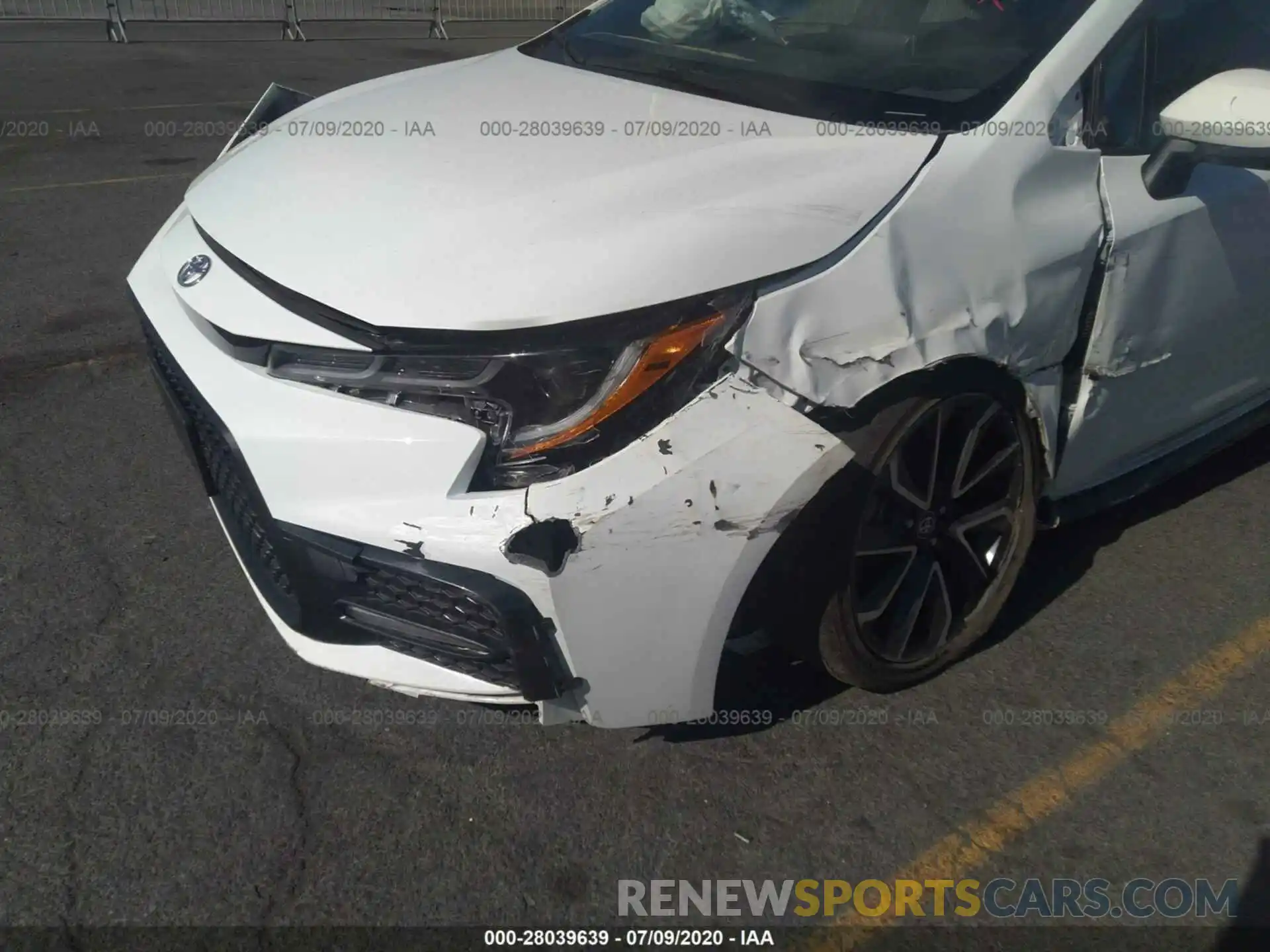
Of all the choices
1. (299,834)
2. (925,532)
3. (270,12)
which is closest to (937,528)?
(925,532)

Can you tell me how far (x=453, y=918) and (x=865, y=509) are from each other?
1.15 meters

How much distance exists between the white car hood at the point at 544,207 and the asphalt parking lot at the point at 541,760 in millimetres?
1024

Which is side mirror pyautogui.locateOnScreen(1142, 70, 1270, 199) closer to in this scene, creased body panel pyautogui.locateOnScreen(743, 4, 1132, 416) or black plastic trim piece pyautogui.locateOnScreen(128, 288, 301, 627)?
creased body panel pyautogui.locateOnScreen(743, 4, 1132, 416)

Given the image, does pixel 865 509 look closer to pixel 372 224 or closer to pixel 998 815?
pixel 998 815

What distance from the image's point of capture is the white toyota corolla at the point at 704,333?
2041mm

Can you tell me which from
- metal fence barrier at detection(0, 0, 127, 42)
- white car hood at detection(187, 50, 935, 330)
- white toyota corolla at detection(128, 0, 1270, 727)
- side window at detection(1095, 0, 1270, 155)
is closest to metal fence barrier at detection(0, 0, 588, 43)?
metal fence barrier at detection(0, 0, 127, 42)

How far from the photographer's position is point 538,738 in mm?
2576

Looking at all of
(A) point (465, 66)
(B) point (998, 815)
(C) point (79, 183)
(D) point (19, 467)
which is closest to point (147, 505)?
(D) point (19, 467)

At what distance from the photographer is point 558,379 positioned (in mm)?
2051

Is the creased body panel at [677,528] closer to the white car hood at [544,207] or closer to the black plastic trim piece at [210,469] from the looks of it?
the white car hood at [544,207]

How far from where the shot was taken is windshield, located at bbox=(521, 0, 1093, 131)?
8.48 feet

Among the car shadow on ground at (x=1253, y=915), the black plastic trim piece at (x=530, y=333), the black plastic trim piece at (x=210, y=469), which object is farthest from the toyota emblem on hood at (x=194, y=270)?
the car shadow on ground at (x=1253, y=915)

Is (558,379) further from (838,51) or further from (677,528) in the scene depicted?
(838,51)

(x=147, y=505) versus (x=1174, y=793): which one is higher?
(x=1174, y=793)
